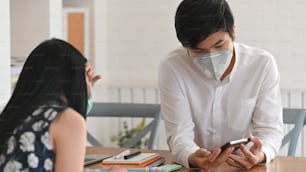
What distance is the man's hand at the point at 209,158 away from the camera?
1282mm

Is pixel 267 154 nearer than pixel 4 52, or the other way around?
pixel 267 154

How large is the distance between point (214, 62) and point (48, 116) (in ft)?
1.75

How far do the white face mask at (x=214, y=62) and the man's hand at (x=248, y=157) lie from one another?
0.62 ft

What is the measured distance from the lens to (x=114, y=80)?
2.63 m

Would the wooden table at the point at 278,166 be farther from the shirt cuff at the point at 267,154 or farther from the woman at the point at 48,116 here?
the woman at the point at 48,116

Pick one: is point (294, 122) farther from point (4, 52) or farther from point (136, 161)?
point (4, 52)

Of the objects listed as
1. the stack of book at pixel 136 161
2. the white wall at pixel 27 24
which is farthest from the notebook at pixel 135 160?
the white wall at pixel 27 24

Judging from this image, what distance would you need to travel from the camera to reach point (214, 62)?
141 centimetres

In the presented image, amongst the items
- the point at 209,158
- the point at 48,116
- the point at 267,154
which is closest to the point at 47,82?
the point at 48,116

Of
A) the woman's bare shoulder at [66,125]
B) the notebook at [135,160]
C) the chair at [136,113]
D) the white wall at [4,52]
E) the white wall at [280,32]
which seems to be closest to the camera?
the woman's bare shoulder at [66,125]

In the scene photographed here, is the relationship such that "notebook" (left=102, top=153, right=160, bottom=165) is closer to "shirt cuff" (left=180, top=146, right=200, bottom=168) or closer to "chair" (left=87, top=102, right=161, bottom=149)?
"shirt cuff" (left=180, top=146, right=200, bottom=168)

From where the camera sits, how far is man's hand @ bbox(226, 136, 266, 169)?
4.37ft

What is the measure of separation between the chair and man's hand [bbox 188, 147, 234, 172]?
48cm

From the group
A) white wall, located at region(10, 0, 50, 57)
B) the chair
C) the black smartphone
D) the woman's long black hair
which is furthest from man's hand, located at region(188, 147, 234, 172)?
white wall, located at region(10, 0, 50, 57)
